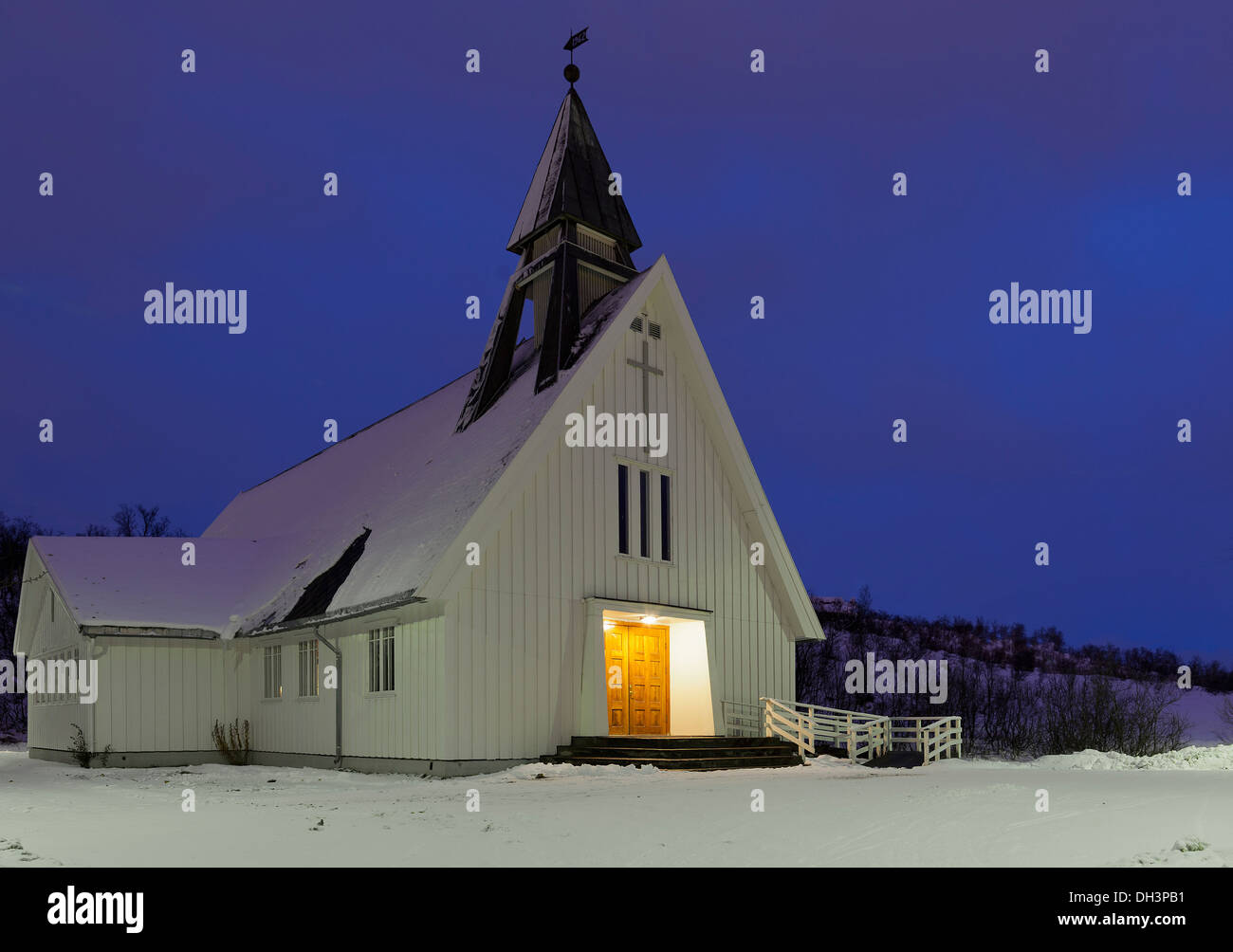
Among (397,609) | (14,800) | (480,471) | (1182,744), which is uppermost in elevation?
(480,471)

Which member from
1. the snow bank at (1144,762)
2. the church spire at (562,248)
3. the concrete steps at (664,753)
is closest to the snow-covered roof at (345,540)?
the church spire at (562,248)

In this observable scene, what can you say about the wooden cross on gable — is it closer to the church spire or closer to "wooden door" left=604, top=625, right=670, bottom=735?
the church spire

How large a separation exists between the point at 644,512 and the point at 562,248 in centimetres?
569

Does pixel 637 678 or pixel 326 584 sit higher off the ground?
pixel 326 584

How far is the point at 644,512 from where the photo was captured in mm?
20922

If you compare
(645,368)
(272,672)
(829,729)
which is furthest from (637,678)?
(272,672)

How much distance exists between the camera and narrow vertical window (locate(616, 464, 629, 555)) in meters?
20.4

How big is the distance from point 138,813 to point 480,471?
8.49 meters

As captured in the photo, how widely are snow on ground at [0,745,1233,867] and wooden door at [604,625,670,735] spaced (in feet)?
12.6

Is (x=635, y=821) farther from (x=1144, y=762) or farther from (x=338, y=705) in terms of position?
(x=1144, y=762)

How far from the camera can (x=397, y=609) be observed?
17.9m

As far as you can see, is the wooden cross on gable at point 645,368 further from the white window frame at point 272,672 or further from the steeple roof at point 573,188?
the white window frame at point 272,672
